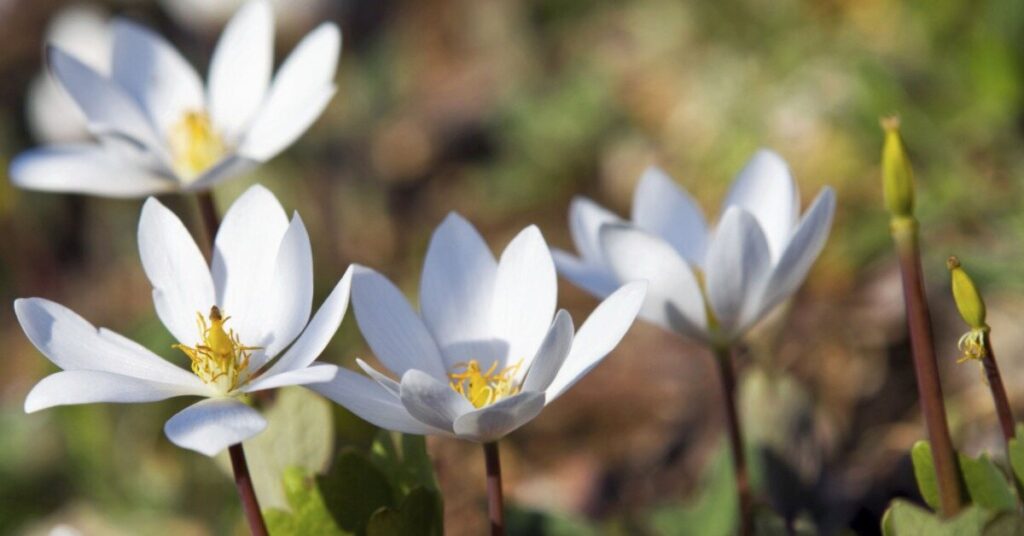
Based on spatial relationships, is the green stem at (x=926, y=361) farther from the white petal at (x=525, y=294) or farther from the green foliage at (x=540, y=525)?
the green foliage at (x=540, y=525)

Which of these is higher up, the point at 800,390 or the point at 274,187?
the point at 274,187

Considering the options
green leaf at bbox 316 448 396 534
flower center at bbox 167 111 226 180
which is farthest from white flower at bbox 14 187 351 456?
flower center at bbox 167 111 226 180

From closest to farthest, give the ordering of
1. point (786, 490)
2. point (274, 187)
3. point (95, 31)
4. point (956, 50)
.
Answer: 1. point (786, 490)
2. point (956, 50)
3. point (95, 31)
4. point (274, 187)

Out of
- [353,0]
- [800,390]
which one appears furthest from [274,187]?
[800,390]

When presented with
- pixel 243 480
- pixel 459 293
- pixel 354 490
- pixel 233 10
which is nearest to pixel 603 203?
pixel 233 10

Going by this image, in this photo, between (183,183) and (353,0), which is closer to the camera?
Result: (183,183)

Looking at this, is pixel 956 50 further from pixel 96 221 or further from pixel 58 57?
pixel 96 221

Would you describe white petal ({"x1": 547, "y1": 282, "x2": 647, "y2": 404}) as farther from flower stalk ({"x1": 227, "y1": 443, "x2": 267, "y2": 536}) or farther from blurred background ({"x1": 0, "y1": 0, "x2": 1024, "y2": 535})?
blurred background ({"x1": 0, "y1": 0, "x2": 1024, "y2": 535})
